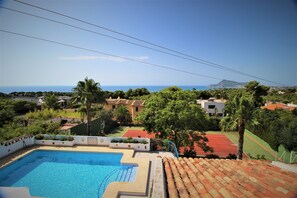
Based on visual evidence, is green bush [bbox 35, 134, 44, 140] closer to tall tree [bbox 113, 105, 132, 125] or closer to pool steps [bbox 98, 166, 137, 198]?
pool steps [bbox 98, 166, 137, 198]

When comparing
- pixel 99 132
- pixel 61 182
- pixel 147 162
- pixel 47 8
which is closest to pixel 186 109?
pixel 147 162

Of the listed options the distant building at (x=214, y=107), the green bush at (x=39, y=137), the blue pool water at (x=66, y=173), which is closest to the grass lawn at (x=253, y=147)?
the distant building at (x=214, y=107)

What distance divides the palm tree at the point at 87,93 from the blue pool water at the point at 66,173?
22.3 ft

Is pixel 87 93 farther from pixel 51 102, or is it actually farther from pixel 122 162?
pixel 51 102

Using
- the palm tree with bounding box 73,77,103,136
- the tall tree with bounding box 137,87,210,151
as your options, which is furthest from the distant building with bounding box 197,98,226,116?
the palm tree with bounding box 73,77,103,136

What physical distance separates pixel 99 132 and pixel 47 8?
87.3 feet

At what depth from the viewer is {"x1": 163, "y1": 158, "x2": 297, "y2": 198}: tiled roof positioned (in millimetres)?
4484

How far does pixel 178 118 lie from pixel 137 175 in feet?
25.6

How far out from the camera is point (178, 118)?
61.2ft

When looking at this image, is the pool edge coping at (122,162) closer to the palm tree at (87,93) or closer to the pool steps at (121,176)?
the pool steps at (121,176)

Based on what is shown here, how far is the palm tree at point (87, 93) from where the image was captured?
23462 millimetres

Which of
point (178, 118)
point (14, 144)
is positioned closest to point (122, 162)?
point (178, 118)

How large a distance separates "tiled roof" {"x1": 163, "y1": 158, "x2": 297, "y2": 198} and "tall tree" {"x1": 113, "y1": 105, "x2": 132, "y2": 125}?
31107 mm

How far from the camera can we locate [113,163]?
16531 mm
